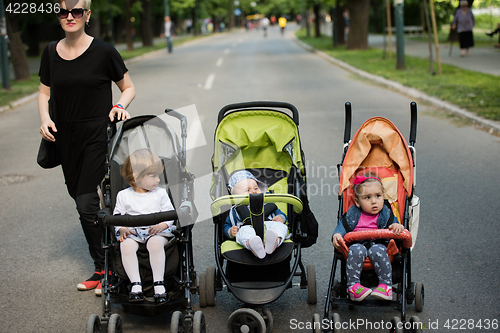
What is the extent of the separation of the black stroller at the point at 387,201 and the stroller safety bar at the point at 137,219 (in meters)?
1.13

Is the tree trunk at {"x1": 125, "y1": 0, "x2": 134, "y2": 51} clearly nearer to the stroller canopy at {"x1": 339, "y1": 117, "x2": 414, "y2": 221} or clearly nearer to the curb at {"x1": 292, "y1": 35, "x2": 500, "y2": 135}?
the curb at {"x1": 292, "y1": 35, "x2": 500, "y2": 135}

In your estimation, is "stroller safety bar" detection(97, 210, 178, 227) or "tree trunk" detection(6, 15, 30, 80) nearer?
"stroller safety bar" detection(97, 210, 178, 227)

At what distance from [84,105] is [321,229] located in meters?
2.70

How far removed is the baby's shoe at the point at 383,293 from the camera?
11.6 ft

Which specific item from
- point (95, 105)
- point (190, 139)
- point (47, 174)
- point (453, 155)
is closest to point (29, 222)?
point (47, 174)

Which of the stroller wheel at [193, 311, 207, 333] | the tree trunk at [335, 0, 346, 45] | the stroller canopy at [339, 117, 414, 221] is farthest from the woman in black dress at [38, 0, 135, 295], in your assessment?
the tree trunk at [335, 0, 346, 45]

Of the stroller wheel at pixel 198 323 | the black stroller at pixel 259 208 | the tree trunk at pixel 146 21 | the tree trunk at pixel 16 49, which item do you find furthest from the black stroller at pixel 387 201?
the tree trunk at pixel 146 21

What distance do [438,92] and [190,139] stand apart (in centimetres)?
681

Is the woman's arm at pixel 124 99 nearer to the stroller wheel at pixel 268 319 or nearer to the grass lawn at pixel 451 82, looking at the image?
the stroller wheel at pixel 268 319

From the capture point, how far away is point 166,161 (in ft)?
13.4

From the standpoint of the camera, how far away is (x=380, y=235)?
3648 mm

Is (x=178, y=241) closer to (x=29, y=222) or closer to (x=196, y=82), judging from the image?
Answer: (x=29, y=222)

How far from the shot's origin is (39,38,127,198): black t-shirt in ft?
13.3

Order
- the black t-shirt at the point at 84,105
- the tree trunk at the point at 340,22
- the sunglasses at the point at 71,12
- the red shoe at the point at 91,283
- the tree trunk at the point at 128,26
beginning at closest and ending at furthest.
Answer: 1. the sunglasses at the point at 71,12
2. the black t-shirt at the point at 84,105
3. the red shoe at the point at 91,283
4. the tree trunk at the point at 340,22
5. the tree trunk at the point at 128,26
